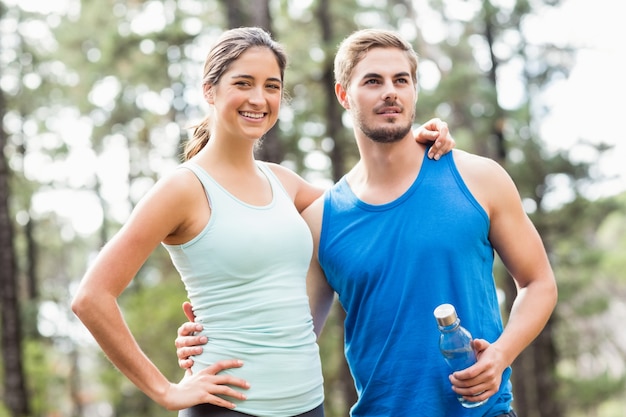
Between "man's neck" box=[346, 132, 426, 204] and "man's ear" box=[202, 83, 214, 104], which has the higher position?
"man's ear" box=[202, 83, 214, 104]

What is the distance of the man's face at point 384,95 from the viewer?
3.08m

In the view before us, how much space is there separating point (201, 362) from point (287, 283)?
1.36 ft

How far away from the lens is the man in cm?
288

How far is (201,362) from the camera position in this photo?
106 inches

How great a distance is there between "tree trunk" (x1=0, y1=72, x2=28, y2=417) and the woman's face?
9.98 metres

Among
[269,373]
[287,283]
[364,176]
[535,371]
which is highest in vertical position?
[364,176]

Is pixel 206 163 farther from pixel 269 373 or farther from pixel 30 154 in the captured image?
pixel 30 154

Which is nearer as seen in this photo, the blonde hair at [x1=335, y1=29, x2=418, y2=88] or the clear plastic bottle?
the clear plastic bottle

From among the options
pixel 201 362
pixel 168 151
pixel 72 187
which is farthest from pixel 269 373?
pixel 72 187

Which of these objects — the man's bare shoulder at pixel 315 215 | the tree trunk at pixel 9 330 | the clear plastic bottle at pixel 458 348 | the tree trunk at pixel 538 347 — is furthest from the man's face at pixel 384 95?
the tree trunk at pixel 9 330

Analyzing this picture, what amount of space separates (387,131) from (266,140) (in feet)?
16.5

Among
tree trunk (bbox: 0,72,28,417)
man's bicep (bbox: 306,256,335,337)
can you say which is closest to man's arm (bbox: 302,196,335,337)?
man's bicep (bbox: 306,256,335,337)

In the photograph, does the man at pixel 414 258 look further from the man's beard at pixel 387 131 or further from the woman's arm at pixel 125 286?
the woman's arm at pixel 125 286

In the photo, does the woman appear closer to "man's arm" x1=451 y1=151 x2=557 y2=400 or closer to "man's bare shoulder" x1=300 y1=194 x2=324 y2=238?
"man's bare shoulder" x1=300 y1=194 x2=324 y2=238
